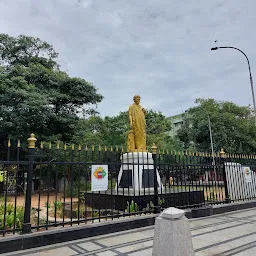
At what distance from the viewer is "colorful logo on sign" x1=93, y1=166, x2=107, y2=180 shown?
543 cm

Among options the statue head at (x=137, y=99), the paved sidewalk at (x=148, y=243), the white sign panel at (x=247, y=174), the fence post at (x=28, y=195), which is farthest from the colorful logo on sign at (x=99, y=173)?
the white sign panel at (x=247, y=174)

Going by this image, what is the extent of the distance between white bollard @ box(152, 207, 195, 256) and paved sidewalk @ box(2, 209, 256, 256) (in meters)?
1.20

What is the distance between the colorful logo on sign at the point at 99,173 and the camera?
5.43 m

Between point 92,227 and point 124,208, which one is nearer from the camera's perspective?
point 92,227

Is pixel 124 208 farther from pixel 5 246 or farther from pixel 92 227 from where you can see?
pixel 5 246

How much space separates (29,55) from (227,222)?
19.9m

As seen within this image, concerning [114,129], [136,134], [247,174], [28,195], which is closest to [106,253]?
[28,195]

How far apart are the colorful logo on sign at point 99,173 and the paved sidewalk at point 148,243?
1.27m

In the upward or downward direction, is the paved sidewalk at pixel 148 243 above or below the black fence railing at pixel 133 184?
below

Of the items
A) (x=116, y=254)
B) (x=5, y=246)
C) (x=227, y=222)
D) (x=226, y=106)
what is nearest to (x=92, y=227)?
(x=116, y=254)

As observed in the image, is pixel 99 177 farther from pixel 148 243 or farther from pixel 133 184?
pixel 133 184

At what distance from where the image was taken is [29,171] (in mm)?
4613

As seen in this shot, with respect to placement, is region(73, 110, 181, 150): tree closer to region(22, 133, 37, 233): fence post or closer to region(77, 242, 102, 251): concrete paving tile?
region(22, 133, 37, 233): fence post

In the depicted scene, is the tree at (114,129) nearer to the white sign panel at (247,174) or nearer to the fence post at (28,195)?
the white sign panel at (247,174)
